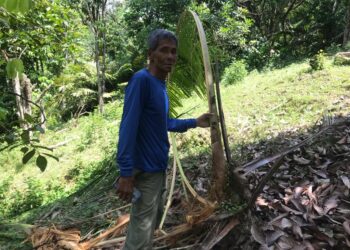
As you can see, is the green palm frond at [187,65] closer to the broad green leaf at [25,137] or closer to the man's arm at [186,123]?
the man's arm at [186,123]

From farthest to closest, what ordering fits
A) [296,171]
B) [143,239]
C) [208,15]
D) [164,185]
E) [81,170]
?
[208,15] < [81,170] < [296,171] < [164,185] < [143,239]

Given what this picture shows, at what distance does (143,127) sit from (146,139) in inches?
3.2

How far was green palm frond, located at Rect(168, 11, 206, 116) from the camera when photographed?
124 inches

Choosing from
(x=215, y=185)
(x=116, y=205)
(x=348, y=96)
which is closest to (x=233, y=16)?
(x=348, y=96)

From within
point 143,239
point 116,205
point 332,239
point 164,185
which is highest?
point 164,185

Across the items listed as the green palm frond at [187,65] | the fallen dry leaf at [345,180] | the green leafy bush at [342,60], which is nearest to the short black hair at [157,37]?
the green palm frond at [187,65]

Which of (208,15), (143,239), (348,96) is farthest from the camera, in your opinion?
(208,15)

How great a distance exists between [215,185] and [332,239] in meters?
0.88

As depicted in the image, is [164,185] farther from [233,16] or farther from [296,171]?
[233,16]

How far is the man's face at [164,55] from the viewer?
7.63ft

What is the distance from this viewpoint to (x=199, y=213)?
2822 mm

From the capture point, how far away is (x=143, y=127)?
2.33m

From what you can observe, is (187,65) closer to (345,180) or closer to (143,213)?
(143,213)

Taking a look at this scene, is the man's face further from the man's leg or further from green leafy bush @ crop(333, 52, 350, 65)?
green leafy bush @ crop(333, 52, 350, 65)
